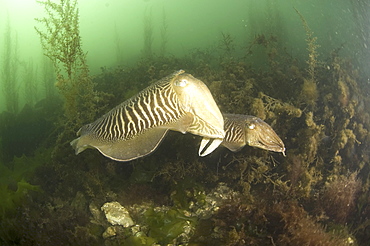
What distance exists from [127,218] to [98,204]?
81 centimetres

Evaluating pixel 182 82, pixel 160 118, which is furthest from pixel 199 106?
pixel 160 118

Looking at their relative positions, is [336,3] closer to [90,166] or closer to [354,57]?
[354,57]

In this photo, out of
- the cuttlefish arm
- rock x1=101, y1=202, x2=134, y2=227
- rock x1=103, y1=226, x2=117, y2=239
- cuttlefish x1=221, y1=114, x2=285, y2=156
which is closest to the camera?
the cuttlefish arm

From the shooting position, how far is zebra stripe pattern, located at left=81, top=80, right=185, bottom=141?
2.71 metres

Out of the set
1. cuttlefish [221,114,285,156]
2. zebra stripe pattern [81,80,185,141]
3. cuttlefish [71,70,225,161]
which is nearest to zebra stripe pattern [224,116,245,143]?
cuttlefish [221,114,285,156]

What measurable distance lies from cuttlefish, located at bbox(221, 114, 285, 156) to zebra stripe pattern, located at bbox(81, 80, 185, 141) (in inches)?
78.1

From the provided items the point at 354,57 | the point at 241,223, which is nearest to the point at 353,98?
the point at 354,57

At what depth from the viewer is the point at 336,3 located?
17.1m

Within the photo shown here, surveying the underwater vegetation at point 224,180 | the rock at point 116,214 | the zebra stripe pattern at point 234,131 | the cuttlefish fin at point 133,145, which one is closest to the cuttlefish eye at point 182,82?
the cuttlefish fin at point 133,145

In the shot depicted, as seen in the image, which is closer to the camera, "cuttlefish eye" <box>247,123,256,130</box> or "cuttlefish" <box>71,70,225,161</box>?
"cuttlefish" <box>71,70,225,161</box>

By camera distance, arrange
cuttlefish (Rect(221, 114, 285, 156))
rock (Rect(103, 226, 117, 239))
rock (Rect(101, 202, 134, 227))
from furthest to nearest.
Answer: rock (Rect(101, 202, 134, 227)) → rock (Rect(103, 226, 117, 239)) → cuttlefish (Rect(221, 114, 285, 156))

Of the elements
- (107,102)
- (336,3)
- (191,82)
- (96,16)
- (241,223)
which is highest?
(96,16)

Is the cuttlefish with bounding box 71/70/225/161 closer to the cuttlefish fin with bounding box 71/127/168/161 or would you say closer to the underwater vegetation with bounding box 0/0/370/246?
the cuttlefish fin with bounding box 71/127/168/161

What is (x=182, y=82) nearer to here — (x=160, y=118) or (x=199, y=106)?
(x=199, y=106)
